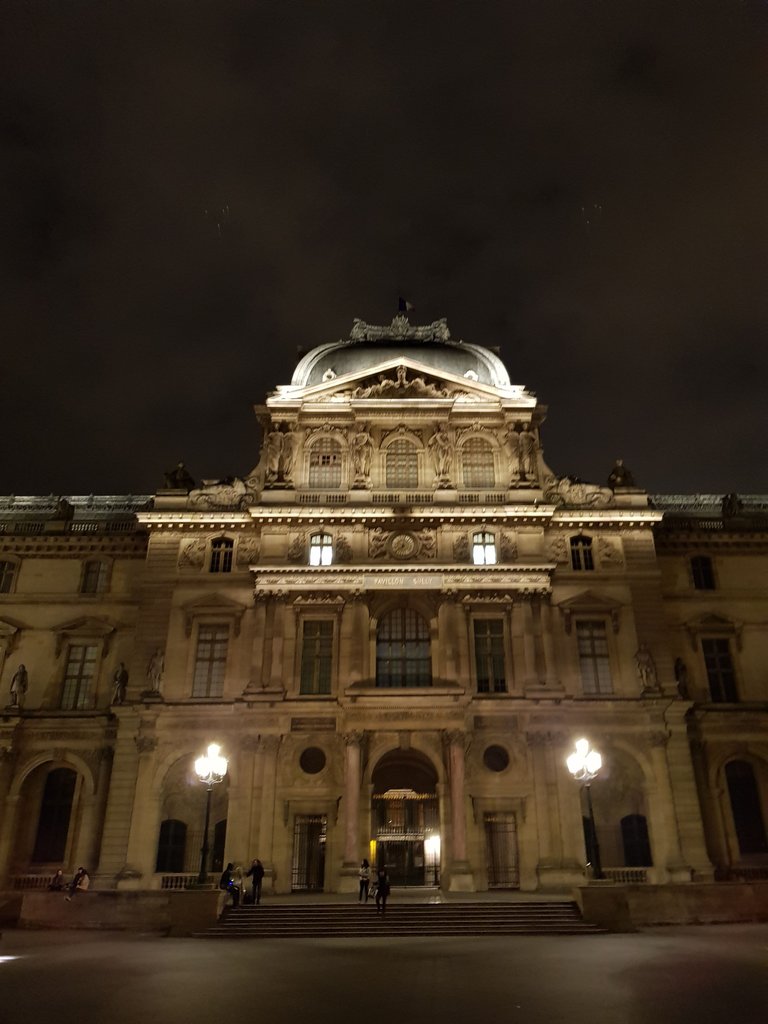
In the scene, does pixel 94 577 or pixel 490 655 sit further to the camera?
pixel 94 577

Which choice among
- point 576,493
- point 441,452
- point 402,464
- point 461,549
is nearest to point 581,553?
point 576,493

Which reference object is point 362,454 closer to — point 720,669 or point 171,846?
point 171,846

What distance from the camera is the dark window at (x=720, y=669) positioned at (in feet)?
131

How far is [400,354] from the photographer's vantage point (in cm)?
4591

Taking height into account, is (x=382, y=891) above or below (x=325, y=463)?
below

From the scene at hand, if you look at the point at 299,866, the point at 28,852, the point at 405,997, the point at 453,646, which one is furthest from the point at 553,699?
the point at 28,852

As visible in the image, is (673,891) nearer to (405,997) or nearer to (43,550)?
(405,997)

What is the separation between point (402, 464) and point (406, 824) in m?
17.9

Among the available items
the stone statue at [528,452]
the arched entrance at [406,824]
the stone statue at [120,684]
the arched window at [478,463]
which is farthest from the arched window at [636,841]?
the stone statue at [120,684]

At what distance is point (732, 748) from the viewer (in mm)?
38312

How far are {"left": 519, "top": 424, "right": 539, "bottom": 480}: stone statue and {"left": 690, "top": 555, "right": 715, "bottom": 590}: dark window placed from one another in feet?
33.0

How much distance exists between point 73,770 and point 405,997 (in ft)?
98.9

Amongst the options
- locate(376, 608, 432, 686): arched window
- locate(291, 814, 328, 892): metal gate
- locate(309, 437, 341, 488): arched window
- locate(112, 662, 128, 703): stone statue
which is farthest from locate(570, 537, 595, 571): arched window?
locate(112, 662, 128, 703): stone statue

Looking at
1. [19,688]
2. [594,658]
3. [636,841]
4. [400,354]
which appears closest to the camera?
[636,841]
